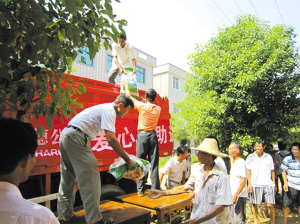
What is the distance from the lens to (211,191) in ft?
7.66

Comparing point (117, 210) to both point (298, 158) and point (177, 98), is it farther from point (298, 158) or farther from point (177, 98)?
point (177, 98)

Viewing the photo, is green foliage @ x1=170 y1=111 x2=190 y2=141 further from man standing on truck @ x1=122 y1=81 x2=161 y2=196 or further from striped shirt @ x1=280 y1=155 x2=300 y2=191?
man standing on truck @ x1=122 y1=81 x2=161 y2=196

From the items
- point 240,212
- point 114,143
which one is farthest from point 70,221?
point 240,212

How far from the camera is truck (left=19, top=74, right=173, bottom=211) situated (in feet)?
9.88

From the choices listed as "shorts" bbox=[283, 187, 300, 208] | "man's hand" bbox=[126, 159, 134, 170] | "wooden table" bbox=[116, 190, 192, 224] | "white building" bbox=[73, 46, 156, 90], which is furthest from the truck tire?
"white building" bbox=[73, 46, 156, 90]

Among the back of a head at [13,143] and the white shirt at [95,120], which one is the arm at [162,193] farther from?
the back of a head at [13,143]

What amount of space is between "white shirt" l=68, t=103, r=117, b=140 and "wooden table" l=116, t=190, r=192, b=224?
1.35 m

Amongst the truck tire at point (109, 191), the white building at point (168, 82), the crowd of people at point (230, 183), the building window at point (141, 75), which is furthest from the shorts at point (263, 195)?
the white building at point (168, 82)

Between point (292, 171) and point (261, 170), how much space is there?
0.62m

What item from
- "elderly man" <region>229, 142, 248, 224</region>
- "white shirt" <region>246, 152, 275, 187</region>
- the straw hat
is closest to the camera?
the straw hat

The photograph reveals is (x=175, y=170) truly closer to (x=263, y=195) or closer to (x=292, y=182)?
(x=263, y=195)

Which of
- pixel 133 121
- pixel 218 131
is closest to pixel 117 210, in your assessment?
pixel 133 121

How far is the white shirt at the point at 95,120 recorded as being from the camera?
2.47 metres

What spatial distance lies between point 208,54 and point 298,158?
17.3 ft
